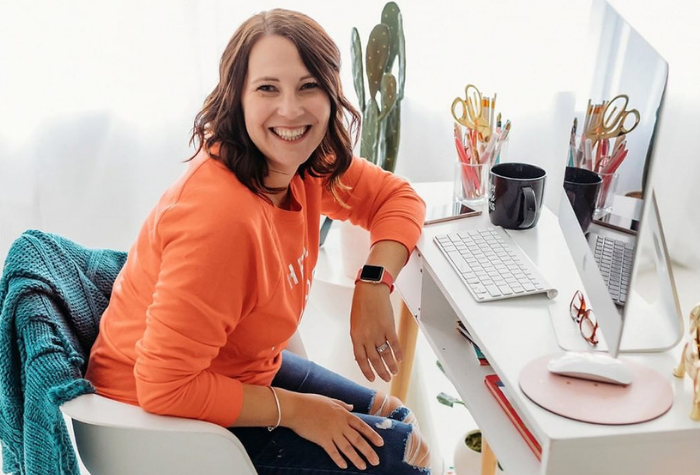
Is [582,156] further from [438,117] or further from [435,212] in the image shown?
[438,117]

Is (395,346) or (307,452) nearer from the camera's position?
(307,452)

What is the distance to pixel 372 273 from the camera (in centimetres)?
124

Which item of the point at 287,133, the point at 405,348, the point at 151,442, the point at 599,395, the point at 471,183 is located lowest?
the point at 405,348

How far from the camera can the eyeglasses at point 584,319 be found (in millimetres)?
998

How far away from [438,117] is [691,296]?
2.82 ft

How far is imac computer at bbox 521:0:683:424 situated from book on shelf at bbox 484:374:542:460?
0.10m

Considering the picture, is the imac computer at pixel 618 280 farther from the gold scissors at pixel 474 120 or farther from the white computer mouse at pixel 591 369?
the gold scissors at pixel 474 120

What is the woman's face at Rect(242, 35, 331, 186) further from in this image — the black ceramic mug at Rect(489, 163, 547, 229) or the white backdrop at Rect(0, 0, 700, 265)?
the white backdrop at Rect(0, 0, 700, 265)

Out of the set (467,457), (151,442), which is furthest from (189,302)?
(467,457)

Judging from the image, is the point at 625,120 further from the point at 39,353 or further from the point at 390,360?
the point at 39,353

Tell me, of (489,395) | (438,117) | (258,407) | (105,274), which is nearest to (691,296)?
(438,117)

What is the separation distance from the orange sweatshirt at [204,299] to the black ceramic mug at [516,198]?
362 mm

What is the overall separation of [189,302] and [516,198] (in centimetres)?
66

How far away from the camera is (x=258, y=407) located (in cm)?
105
